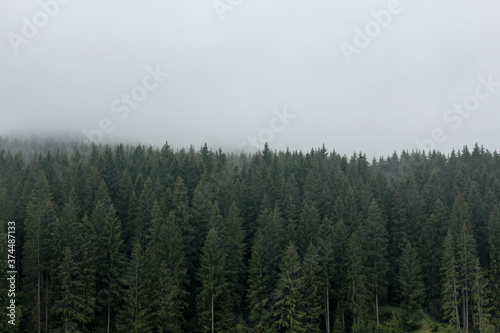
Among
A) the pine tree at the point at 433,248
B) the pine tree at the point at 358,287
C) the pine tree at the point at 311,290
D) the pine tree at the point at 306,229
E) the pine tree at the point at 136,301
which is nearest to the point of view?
the pine tree at the point at 136,301

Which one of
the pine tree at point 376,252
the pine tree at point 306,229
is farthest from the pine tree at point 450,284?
the pine tree at point 306,229

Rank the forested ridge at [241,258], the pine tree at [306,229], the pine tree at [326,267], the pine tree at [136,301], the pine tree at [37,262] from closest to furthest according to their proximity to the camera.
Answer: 1. the pine tree at [136,301]
2. the pine tree at [37,262]
3. the forested ridge at [241,258]
4. the pine tree at [326,267]
5. the pine tree at [306,229]

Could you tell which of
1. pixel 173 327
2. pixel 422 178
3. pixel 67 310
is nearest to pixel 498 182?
pixel 422 178

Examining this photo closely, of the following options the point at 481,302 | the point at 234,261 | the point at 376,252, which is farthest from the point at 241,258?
the point at 481,302

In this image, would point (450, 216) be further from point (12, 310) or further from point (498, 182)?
point (12, 310)

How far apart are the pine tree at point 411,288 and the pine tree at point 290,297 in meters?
17.3

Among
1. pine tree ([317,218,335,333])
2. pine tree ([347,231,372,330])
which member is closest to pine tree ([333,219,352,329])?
pine tree ([347,231,372,330])

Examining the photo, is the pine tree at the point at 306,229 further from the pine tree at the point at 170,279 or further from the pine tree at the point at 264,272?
the pine tree at the point at 170,279

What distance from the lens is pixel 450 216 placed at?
197 feet

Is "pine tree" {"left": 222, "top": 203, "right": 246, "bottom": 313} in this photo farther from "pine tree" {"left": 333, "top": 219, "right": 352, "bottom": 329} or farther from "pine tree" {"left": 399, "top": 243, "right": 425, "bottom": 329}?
"pine tree" {"left": 399, "top": 243, "right": 425, "bottom": 329}

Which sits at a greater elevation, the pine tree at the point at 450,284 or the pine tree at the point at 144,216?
the pine tree at the point at 144,216

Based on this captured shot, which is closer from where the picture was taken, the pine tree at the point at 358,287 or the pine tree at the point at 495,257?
the pine tree at the point at 358,287

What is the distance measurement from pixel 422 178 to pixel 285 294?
55.8 meters

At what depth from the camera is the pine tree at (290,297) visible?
45.8m
